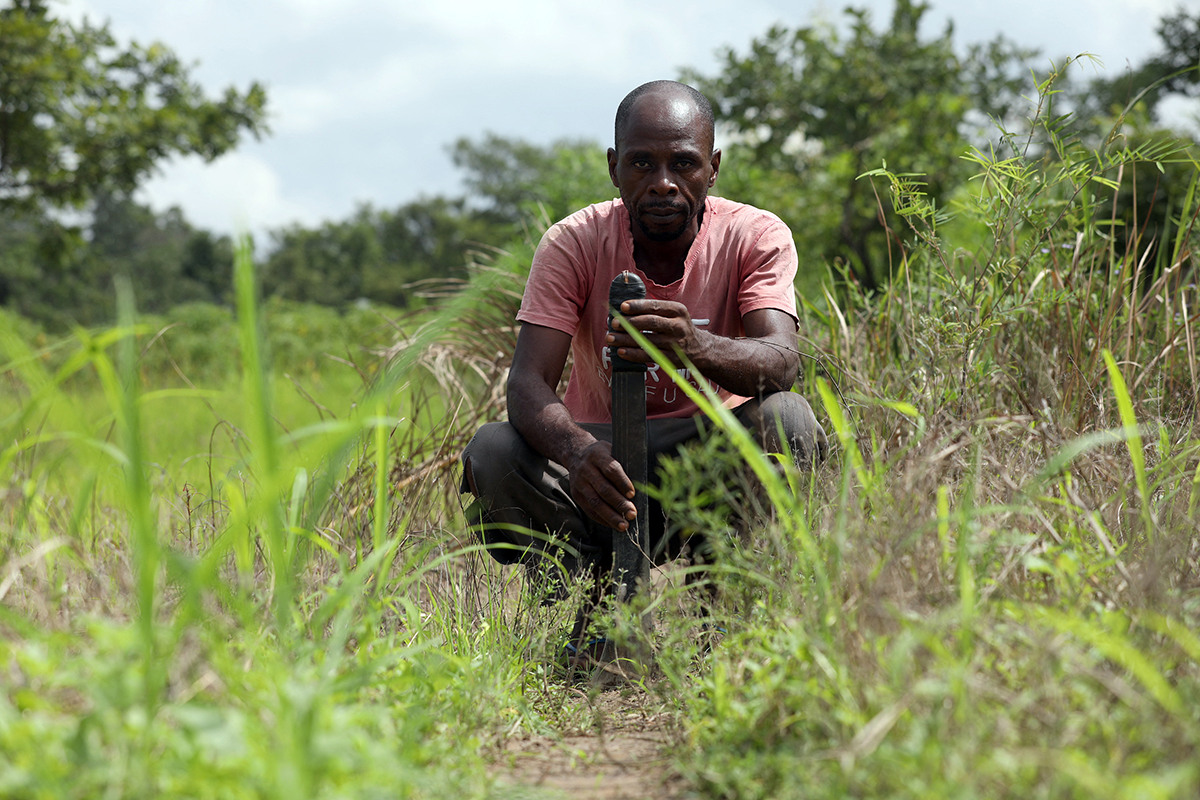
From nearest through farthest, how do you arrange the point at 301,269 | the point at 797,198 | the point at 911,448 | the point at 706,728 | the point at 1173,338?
1. the point at 706,728
2. the point at 911,448
3. the point at 1173,338
4. the point at 797,198
5. the point at 301,269

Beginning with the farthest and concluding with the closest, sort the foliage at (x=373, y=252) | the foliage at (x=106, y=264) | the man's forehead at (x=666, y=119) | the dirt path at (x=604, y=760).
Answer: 1. the foliage at (x=373, y=252)
2. the foliage at (x=106, y=264)
3. the man's forehead at (x=666, y=119)
4. the dirt path at (x=604, y=760)

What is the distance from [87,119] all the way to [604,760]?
12165 mm

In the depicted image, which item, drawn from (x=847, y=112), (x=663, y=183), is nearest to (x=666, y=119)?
(x=663, y=183)

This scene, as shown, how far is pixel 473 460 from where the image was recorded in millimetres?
2510

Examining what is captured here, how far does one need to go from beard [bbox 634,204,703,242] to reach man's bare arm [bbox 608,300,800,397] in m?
0.31

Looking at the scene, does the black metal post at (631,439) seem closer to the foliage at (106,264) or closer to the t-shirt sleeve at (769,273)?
the t-shirt sleeve at (769,273)

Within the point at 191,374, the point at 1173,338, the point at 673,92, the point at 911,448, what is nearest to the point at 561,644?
the point at 911,448

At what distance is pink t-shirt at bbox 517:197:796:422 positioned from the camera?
102 inches

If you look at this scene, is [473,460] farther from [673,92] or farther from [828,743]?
[828,743]

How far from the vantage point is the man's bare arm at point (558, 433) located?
216 cm

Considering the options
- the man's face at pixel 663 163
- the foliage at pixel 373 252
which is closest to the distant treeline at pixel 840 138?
the man's face at pixel 663 163

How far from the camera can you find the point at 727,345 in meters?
2.21

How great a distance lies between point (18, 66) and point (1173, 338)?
1102 centimetres

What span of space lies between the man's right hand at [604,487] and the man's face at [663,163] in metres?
0.70
